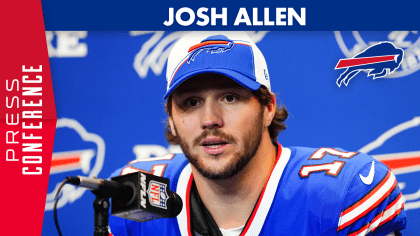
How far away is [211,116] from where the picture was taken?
1.49 metres

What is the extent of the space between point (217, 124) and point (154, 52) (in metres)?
1.19

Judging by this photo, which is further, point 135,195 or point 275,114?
point 275,114

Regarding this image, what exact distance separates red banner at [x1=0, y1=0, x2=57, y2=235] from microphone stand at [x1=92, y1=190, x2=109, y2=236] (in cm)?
166

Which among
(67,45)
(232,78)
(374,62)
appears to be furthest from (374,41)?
(67,45)

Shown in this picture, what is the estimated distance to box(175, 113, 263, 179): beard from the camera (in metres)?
1.51

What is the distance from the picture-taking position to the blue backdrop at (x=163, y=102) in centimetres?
235

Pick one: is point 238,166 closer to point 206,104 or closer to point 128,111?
point 206,104

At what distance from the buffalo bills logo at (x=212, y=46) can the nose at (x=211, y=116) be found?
176 millimetres

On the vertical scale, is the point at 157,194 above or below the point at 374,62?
below

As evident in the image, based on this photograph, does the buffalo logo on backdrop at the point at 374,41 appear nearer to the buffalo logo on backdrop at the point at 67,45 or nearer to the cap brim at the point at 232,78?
the cap brim at the point at 232,78

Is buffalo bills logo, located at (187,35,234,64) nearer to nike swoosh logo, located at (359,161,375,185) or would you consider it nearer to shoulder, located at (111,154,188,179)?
shoulder, located at (111,154,188,179)

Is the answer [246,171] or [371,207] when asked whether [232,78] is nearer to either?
[246,171]

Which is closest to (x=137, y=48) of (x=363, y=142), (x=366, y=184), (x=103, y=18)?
(x=103, y=18)

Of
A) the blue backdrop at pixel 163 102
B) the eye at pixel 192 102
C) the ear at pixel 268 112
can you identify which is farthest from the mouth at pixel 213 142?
the blue backdrop at pixel 163 102
